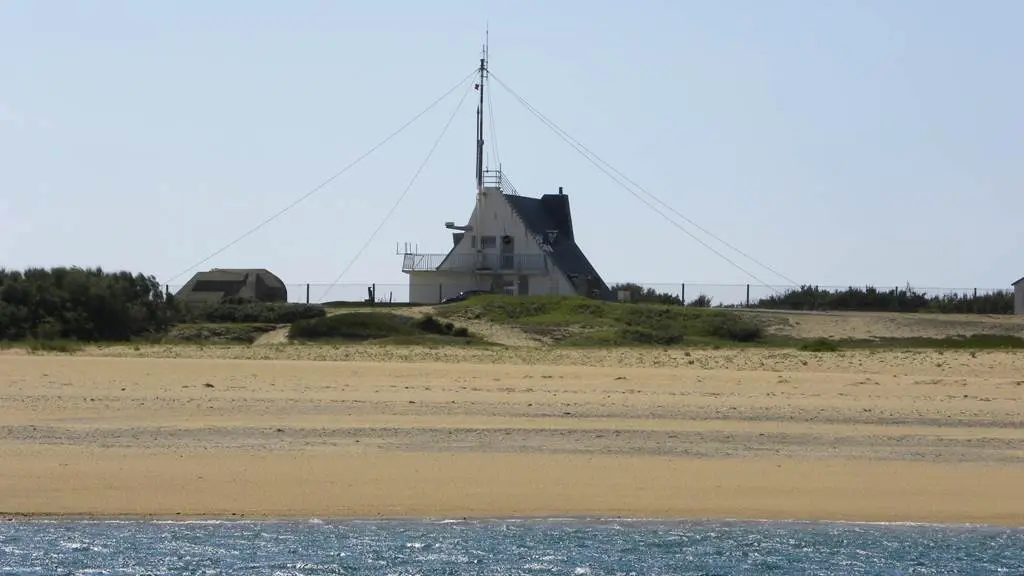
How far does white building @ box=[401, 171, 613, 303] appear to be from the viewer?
4966 cm

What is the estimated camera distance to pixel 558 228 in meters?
52.8

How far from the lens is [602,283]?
5169 cm

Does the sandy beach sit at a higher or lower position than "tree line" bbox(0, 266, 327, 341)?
lower

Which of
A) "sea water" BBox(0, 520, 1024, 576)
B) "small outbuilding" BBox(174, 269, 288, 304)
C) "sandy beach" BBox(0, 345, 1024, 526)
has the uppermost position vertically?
"small outbuilding" BBox(174, 269, 288, 304)

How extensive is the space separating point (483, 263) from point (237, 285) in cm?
937

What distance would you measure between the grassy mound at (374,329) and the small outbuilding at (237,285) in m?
17.6

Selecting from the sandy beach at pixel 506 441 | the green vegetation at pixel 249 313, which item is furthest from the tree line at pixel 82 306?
the sandy beach at pixel 506 441

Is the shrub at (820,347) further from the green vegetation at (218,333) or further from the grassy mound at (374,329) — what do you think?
the green vegetation at (218,333)

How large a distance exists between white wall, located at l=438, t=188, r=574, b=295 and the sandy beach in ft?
87.8

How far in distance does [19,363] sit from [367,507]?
11.7 meters

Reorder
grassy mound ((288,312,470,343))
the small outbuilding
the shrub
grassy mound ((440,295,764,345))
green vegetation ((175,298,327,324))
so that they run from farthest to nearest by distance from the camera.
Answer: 1. the small outbuilding
2. green vegetation ((175,298,327,324))
3. grassy mound ((440,295,764,345))
4. grassy mound ((288,312,470,343))
5. the shrub

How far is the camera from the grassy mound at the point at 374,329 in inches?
1184

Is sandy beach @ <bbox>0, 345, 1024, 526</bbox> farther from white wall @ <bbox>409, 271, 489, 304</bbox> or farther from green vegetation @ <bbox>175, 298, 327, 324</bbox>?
white wall @ <bbox>409, 271, 489, 304</bbox>

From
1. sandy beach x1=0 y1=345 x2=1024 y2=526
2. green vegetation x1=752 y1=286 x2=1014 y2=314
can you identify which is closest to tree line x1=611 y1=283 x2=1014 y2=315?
green vegetation x1=752 y1=286 x2=1014 y2=314
